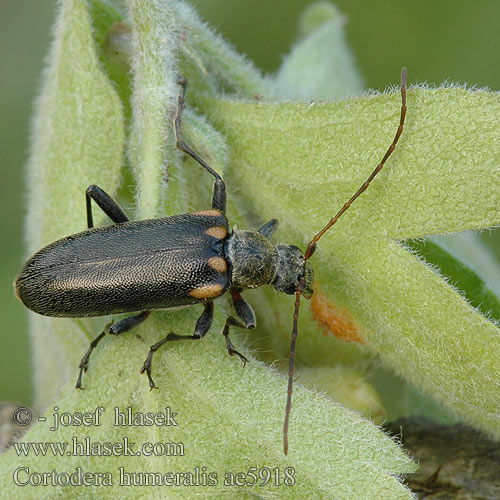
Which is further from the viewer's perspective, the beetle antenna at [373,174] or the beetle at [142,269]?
the beetle at [142,269]

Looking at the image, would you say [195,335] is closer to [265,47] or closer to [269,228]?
[269,228]

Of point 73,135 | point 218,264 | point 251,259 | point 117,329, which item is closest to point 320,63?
point 251,259

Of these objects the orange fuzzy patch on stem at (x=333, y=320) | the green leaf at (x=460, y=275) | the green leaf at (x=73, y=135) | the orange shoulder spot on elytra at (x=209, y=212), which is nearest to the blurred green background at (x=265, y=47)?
the green leaf at (x=73, y=135)

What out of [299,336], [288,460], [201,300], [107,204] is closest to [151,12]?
[107,204]

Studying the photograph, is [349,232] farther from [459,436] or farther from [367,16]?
[367,16]

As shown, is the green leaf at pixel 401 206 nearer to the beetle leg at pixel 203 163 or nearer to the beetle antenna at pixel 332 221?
the beetle antenna at pixel 332 221
